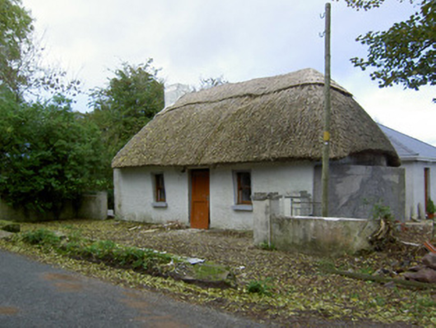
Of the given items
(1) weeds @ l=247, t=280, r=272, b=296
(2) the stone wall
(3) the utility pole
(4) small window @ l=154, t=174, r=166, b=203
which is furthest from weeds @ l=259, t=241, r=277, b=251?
(4) small window @ l=154, t=174, r=166, b=203

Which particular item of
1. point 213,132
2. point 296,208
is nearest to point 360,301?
point 296,208

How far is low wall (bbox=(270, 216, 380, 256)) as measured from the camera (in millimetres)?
7043

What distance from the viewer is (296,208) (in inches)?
394

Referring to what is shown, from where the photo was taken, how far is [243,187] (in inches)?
470

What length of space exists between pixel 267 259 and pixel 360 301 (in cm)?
250

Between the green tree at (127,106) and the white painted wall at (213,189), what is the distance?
532 cm

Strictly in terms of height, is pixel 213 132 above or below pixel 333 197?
above

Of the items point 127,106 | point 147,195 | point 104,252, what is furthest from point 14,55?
point 104,252

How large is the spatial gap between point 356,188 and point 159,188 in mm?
7094

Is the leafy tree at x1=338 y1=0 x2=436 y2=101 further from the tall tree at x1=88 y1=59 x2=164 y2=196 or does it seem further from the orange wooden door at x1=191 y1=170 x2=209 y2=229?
the tall tree at x1=88 y1=59 x2=164 y2=196

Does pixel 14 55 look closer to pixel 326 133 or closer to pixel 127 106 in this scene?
pixel 127 106

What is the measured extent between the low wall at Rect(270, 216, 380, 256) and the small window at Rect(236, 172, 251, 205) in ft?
11.9

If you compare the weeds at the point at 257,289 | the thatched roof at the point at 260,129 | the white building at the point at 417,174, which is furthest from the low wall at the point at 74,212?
the white building at the point at 417,174

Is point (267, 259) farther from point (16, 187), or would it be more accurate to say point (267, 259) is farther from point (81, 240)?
point (16, 187)
